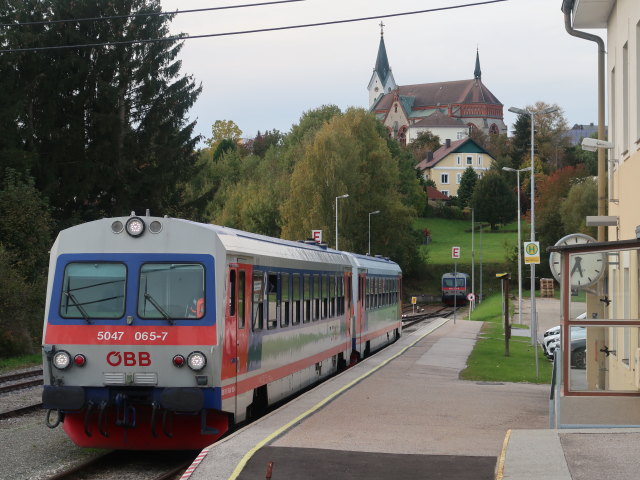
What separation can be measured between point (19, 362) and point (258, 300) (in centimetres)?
1534

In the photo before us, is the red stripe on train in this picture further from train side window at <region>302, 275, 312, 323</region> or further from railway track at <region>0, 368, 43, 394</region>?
railway track at <region>0, 368, 43, 394</region>

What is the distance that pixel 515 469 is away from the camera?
912cm

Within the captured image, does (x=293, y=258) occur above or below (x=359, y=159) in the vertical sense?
below

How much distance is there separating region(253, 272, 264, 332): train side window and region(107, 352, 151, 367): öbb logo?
242cm

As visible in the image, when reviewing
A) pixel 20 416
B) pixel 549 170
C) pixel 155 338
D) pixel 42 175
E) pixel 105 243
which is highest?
pixel 549 170

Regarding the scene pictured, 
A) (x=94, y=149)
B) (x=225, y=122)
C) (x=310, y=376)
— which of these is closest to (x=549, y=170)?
(x=225, y=122)

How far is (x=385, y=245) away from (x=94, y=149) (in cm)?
3366

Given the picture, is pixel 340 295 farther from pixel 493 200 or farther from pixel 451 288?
pixel 493 200

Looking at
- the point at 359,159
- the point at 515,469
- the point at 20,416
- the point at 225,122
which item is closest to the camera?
the point at 515,469

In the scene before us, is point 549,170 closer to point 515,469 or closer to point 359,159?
point 359,159

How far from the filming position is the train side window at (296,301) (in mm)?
17531

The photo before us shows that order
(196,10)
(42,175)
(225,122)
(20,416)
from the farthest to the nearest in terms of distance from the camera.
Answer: (225,122)
(42,175)
(196,10)
(20,416)

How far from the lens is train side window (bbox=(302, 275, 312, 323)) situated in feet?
60.8

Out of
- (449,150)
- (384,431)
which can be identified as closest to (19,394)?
(384,431)
